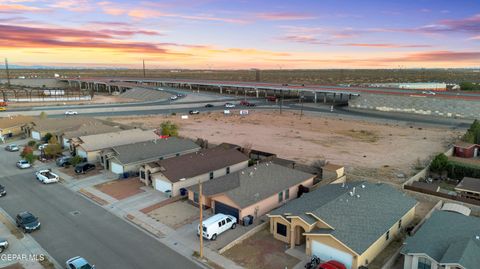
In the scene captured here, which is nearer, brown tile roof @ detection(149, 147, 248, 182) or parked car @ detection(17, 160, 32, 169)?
brown tile roof @ detection(149, 147, 248, 182)

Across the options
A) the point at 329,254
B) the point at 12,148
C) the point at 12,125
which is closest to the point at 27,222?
the point at 329,254

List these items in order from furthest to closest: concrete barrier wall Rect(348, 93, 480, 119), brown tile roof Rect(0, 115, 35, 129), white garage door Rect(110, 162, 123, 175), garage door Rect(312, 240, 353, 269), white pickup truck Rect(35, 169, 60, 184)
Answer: concrete barrier wall Rect(348, 93, 480, 119)
brown tile roof Rect(0, 115, 35, 129)
white garage door Rect(110, 162, 123, 175)
white pickup truck Rect(35, 169, 60, 184)
garage door Rect(312, 240, 353, 269)

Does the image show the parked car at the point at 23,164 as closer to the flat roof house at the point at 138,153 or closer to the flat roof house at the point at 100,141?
the flat roof house at the point at 100,141

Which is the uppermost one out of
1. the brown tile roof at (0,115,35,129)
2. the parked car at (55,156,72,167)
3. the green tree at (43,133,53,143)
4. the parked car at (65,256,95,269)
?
the brown tile roof at (0,115,35,129)

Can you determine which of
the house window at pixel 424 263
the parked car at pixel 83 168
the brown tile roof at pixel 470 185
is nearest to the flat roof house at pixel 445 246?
the house window at pixel 424 263

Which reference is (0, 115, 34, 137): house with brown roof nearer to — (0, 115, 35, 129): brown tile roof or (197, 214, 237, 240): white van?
(0, 115, 35, 129): brown tile roof

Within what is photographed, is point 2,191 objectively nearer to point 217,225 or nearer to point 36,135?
point 217,225

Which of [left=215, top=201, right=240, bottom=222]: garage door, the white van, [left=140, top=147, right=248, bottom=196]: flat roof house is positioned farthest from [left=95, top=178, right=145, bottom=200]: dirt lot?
the white van

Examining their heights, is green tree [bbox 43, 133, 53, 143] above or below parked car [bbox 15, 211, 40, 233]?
above
